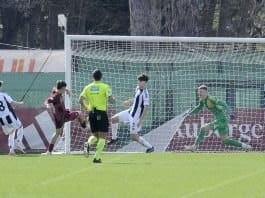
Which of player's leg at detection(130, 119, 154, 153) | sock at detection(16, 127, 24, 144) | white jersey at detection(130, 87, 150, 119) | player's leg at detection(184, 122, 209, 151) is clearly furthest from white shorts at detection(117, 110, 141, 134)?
sock at detection(16, 127, 24, 144)

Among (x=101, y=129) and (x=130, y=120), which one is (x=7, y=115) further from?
(x=101, y=129)

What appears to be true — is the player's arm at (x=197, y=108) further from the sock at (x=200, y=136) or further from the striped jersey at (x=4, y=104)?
the striped jersey at (x=4, y=104)

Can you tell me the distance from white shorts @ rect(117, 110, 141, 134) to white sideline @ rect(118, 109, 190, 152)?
3.73 ft

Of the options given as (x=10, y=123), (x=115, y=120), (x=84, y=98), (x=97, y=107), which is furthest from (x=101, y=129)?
(x=10, y=123)

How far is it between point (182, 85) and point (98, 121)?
6.28 m

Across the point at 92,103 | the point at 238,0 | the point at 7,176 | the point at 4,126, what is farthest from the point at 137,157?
the point at 238,0

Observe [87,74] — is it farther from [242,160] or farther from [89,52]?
[242,160]

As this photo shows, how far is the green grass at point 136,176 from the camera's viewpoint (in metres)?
14.1

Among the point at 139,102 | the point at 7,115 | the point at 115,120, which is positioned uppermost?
the point at 139,102

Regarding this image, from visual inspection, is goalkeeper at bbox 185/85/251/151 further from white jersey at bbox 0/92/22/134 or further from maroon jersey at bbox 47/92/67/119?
white jersey at bbox 0/92/22/134

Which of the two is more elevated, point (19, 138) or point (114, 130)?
point (114, 130)

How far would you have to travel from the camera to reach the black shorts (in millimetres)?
20500

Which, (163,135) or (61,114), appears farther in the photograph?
(163,135)

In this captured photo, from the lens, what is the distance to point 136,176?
1677cm
